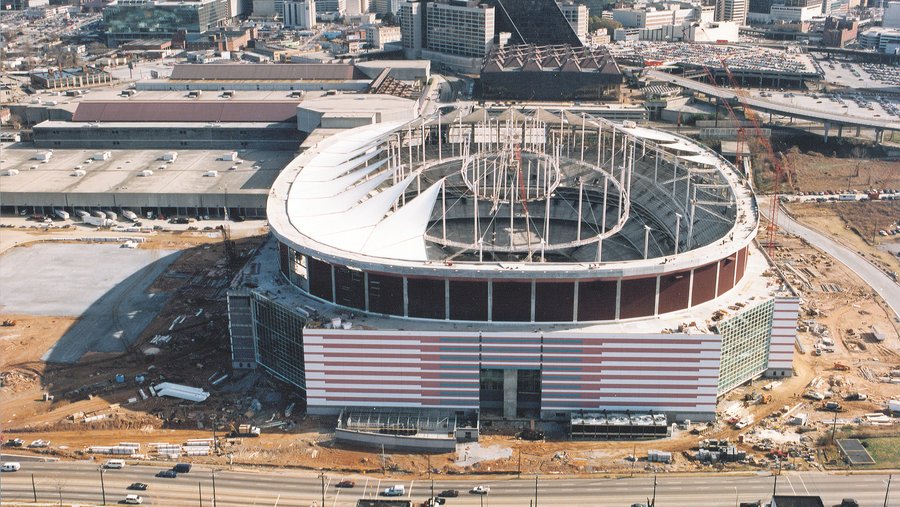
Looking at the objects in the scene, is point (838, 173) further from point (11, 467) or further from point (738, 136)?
point (11, 467)

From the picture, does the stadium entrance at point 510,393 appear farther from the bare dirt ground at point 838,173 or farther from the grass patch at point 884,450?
the bare dirt ground at point 838,173

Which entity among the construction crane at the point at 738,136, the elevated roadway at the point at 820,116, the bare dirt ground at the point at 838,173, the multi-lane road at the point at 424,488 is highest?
the elevated roadway at the point at 820,116

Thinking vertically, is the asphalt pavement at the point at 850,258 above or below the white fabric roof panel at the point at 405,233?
below

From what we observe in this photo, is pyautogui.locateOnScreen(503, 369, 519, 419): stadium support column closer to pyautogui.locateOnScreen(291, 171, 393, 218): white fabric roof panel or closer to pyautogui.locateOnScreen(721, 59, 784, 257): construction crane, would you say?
pyautogui.locateOnScreen(291, 171, 393, 218): white fabric roof panel

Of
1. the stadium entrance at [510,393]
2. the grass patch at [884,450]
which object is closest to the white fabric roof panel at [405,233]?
the stadium entrance at [510,393]

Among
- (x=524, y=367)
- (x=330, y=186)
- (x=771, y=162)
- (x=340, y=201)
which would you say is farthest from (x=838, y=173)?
(x=524, y=367)
